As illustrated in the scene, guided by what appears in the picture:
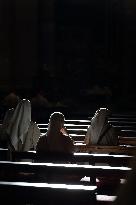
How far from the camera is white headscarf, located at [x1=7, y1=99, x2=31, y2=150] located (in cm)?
Answer: 648

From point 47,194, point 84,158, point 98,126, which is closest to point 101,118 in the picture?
point 98,126

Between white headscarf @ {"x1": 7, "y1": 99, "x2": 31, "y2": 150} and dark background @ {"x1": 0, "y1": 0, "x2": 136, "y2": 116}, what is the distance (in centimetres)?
1226

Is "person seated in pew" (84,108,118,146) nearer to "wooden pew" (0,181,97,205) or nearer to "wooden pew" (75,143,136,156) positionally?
"wooden pew" (75,143,136,156)

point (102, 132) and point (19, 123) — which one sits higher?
point (19, 123)

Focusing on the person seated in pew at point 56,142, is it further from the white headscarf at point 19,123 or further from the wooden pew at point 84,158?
the white headscarf at point 19,123

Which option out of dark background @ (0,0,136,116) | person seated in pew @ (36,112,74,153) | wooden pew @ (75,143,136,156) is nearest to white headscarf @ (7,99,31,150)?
wooden pew @ (75,143,136,156)

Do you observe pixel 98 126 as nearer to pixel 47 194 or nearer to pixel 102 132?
pixel 102 132

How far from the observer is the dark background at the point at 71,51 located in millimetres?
20297

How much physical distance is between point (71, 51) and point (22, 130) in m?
16.2

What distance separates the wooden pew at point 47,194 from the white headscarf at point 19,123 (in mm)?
3217

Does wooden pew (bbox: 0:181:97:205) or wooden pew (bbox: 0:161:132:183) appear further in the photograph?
wooden pew (bbox: 0:161:132:183)

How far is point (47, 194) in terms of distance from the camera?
3020mm

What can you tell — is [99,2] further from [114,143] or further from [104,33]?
[114,143]

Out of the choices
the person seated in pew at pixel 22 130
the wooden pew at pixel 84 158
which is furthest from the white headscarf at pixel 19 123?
the wooden pew at pixel 84 158
